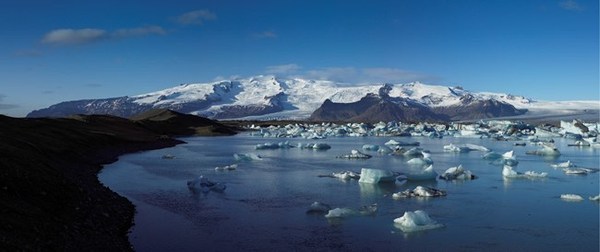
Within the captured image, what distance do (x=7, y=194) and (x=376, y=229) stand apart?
22.3 feet

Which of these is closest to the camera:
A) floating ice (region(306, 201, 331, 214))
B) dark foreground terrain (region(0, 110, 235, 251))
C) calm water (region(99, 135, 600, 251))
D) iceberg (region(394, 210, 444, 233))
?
dark foreground terrain (region(0, 110, 235, 251))

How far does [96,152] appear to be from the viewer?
98.3 feet

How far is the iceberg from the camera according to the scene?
11385 millimetres

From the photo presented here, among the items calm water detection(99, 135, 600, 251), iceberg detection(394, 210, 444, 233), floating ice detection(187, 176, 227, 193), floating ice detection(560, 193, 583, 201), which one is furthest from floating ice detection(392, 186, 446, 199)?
floating ice detection(187, 176, 227, 193)

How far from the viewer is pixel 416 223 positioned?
11477 mm

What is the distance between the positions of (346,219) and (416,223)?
165 centimetres

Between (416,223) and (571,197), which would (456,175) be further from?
(416,223)

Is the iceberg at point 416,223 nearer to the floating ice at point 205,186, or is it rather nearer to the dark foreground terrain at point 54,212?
the dark foreground terrain at point 54,212

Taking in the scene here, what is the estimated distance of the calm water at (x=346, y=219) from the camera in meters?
10.5

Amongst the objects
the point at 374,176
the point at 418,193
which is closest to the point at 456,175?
the point at 374,176

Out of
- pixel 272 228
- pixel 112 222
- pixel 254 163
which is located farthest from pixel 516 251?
pixel 254 163

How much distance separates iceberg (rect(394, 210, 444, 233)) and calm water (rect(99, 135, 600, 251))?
0.58ft

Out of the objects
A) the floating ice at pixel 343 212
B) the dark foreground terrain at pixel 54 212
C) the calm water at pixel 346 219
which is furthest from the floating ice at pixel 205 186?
the floating ice at pixel 343 212

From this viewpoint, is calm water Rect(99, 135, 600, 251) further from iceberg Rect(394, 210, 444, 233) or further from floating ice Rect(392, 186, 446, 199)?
floating ice Rect(392, 186, 446, 199)
